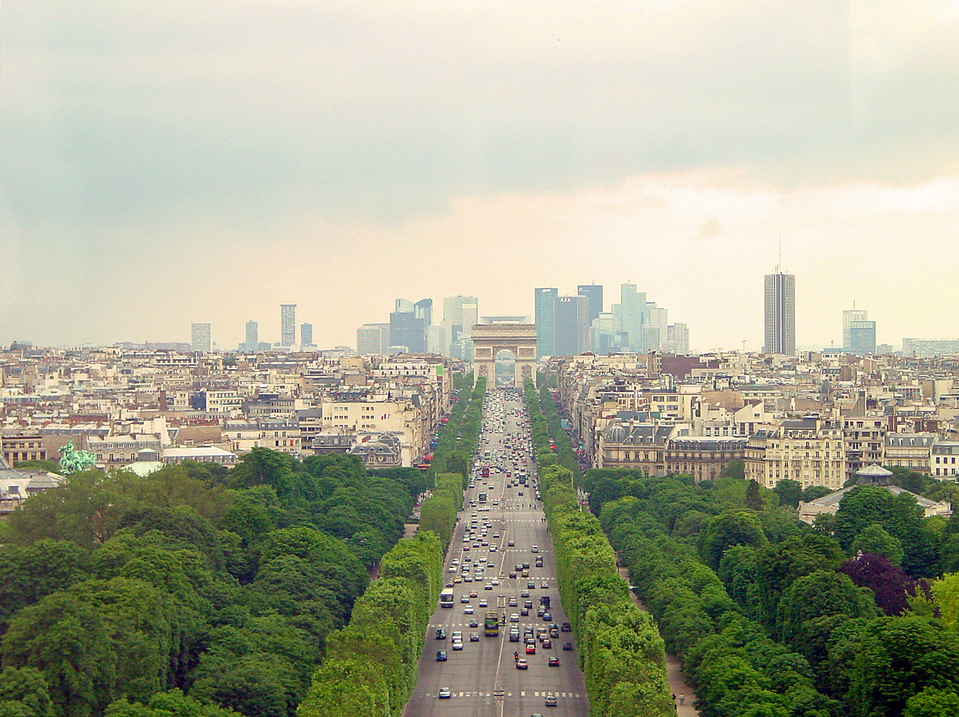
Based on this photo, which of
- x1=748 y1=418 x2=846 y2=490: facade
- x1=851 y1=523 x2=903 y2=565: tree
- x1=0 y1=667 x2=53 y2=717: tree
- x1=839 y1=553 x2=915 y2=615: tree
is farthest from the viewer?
x1=748 y1=418 x2=846 y2=490: facade

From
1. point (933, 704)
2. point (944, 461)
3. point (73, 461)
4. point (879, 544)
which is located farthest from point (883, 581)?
point (73, 461)

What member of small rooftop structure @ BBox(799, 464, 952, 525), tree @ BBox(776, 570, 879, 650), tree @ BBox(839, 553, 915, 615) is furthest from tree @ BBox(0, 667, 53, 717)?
small rooftop structure @ BBox(799, 464, 952, 525)

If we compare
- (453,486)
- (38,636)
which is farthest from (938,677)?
(453,486)

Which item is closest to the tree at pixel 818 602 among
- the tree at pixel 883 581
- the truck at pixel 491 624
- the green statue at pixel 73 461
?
the tree at pixel 883 581

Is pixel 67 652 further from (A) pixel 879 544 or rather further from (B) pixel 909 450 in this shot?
(B) pixel 909 450

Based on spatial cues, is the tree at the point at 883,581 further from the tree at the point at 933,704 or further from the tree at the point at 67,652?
the tree at the point at 67,652

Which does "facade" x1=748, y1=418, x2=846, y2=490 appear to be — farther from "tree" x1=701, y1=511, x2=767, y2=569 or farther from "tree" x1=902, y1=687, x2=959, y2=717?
"tree" x1=902, y1=687, x2=959, y2=717
